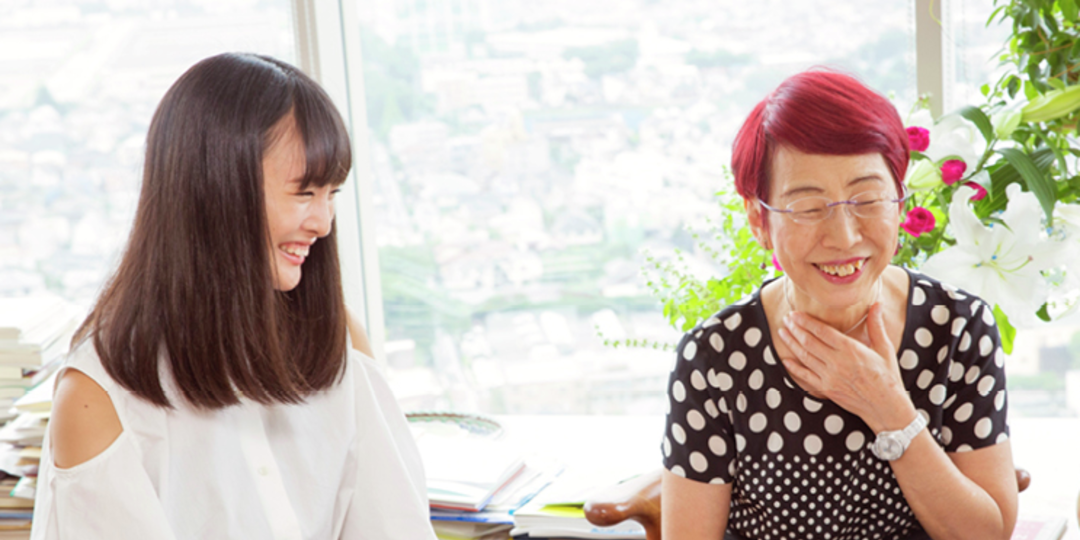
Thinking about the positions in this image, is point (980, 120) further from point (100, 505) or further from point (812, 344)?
point (100, 505)

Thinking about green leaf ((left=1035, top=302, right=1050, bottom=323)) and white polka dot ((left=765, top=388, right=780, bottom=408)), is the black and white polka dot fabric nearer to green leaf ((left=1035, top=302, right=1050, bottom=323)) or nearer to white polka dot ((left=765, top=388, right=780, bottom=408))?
white polka dot ((left=765, top=388, right=780, bottom=408))

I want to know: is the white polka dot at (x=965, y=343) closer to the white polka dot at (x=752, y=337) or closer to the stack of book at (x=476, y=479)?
the white polka dot at (x=752, y=337)

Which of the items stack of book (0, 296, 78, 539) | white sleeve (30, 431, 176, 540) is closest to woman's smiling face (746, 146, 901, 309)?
white sleeve (30, 431, 176, 540)

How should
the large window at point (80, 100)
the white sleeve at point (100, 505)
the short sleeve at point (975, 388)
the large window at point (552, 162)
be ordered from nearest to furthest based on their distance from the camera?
the white sleeve at point (100, 505) → the short sleeve at point (975, 388) → the large window at point (552, 162) → the large window at point (80, 100)

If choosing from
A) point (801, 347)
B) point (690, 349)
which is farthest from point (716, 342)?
point (801, 347)

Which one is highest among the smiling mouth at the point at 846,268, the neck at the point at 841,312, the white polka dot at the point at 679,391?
the smiling mouth at the point at 846,268

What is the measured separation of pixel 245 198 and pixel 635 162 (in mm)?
1348

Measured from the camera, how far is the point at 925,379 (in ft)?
5.11

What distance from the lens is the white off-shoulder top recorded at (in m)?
1.33

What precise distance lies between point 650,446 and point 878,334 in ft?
3.15

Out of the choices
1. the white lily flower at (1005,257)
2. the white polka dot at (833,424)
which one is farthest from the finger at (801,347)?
the white lily flower at (1005,257)

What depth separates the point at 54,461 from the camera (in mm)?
1349

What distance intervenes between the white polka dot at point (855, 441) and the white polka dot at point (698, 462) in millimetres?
237

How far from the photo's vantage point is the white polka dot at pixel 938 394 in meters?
1.54
